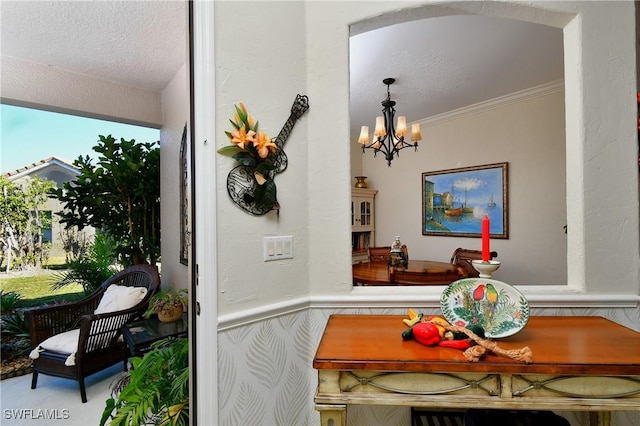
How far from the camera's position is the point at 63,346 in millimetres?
2273

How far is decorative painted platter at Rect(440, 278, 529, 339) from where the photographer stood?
110cm

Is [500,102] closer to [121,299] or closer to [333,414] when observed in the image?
[333,414]

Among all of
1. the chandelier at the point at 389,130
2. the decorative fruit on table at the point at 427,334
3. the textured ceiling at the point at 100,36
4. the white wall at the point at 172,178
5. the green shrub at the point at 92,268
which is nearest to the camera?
the decorative fruit on table at the point at 427,334

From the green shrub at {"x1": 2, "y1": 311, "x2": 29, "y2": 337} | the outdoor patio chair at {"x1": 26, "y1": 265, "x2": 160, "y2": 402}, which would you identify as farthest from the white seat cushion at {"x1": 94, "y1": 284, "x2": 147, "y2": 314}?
the green shrub at {"x1": 2, "y1": 311, "x2": 29, "y2": 337}

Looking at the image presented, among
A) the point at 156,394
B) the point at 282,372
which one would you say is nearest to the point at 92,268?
the point at 156,394

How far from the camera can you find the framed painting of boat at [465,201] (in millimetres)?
3562

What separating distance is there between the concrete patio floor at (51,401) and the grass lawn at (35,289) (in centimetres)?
71

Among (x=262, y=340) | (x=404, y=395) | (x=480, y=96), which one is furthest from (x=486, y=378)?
(x=480, y=96)

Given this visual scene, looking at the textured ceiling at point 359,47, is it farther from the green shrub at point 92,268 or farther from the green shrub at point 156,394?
the green shrub at point 156,394

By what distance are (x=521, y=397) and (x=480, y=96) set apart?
3.53 m

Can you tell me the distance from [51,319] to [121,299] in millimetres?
700

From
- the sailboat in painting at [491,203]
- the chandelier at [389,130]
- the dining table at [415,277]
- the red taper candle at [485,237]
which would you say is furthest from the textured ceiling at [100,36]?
the sailboat in painting at [491,203]

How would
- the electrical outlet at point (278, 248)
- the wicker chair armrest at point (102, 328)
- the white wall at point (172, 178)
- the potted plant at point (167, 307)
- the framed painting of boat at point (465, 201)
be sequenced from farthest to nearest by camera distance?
the framed painting of boat at point (465, 201)
the white wall at point (172, 178)
the potted plant at point (167, 307)
the wicker chair armrest at point (102, 328)
the electrical outlet at point (278, 248)

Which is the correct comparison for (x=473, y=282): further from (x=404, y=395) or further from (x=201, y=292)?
(x=201, y=292)
